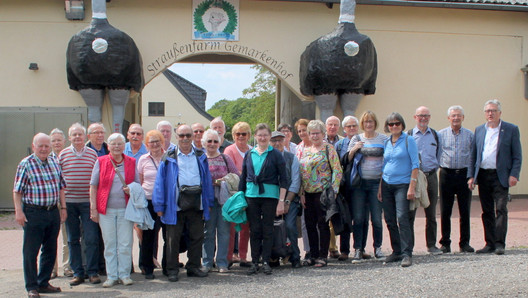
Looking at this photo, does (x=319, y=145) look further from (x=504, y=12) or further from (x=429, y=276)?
(x=504, y=12)

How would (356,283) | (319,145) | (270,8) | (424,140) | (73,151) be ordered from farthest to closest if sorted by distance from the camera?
(270,8) → (424,140) → (319,145) → (73,151) → (356,283)

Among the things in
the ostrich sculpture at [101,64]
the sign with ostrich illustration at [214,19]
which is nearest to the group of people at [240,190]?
the ostrich sculpture at [101,64]

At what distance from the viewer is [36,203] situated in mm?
5469

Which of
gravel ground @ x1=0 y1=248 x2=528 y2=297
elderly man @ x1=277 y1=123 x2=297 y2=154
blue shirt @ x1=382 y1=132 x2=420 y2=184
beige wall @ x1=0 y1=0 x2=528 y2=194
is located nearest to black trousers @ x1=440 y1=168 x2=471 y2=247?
gravel ground @ x1=0 y1=248 x2=528 y2=297

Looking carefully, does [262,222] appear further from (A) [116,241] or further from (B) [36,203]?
(B) [36,203]

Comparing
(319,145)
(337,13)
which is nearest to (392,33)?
(337,13)

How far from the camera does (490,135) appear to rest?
275 inches

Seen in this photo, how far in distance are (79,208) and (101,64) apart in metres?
5.18

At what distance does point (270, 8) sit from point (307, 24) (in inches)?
34.3

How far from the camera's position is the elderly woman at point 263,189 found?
623 cm

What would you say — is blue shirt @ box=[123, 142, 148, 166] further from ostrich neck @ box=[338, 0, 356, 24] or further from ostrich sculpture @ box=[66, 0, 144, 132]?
ostrich neck @ box=[338, 0, 356, 24]

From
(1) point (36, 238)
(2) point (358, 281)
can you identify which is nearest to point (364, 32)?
(2) point (358, 281)

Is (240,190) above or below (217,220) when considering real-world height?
above

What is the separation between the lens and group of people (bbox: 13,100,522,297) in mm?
5805
